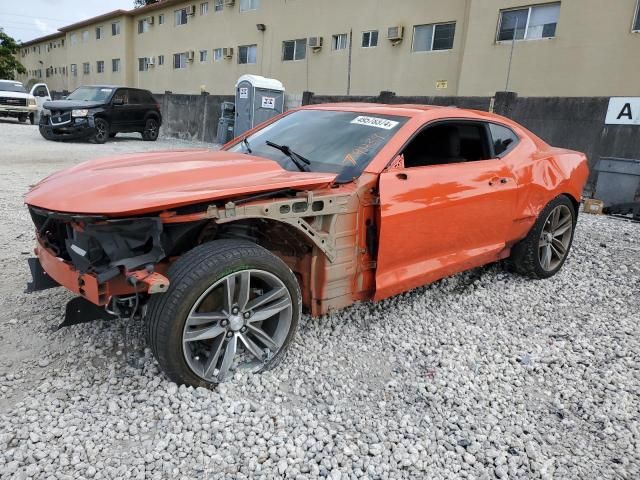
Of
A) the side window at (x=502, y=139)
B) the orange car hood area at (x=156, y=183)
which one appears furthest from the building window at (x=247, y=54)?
the orange car hood area at (x=156, y=183)

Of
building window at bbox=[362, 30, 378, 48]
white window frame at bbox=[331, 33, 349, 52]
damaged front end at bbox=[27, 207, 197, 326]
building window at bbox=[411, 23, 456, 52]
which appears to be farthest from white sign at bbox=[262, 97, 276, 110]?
damaged front end at bbox=[27, 207, 197, 326]

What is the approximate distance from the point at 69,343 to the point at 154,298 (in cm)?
96

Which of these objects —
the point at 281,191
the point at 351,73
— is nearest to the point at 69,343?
the point at 281,191

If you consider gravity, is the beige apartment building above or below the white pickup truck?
above

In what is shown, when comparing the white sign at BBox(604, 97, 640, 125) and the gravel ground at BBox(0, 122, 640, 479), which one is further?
the white sign at BBox(604, 97, 640, 125)

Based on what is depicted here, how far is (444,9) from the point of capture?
15.1m

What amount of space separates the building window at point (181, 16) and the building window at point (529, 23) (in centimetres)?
1868

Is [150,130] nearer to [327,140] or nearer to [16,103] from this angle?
[16,103]

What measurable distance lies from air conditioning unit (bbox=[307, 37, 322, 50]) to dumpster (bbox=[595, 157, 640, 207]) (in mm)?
13047

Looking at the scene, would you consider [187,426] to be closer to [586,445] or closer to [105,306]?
[105,306]

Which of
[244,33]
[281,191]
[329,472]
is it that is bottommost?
[329,472]

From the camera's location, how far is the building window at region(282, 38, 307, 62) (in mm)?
19672

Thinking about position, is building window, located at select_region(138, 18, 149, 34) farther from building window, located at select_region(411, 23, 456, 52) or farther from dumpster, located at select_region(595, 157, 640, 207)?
dumpster, located at select_region(595, 157, 640, 207)

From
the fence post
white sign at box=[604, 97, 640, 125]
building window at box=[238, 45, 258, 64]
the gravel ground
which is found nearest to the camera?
the gravel ground
